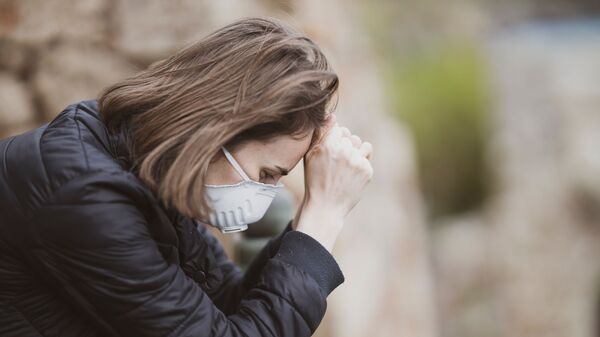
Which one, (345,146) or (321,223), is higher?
(345,146)

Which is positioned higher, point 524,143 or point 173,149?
point 173,149

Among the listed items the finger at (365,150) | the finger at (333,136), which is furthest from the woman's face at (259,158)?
the finger at (365,150)

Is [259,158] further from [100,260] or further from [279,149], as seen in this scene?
[100,260]

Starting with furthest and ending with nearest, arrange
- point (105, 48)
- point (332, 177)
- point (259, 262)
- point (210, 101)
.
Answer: point (105, 48)
point (259, 262)
point (332, 177)
point (210, 101)

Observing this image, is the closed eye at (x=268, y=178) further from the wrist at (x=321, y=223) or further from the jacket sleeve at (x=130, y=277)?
the jacket sleeve at (x=130, y=277)

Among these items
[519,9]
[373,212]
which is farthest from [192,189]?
[519,9]

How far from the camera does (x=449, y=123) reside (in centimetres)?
978

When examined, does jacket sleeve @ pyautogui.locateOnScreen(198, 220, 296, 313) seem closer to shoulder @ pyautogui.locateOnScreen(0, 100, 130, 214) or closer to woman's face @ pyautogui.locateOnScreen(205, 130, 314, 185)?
woman's face @ pyautogui.locateOnScreen(205, 130, 314, 185)

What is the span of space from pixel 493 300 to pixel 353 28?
163 inches

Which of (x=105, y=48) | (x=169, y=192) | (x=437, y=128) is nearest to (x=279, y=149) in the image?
(x=169, y=192)

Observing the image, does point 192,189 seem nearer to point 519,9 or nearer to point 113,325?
point 113,325

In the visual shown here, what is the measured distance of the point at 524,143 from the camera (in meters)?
8.01

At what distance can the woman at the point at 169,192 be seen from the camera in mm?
1489

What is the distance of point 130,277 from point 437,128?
28.2 feet
